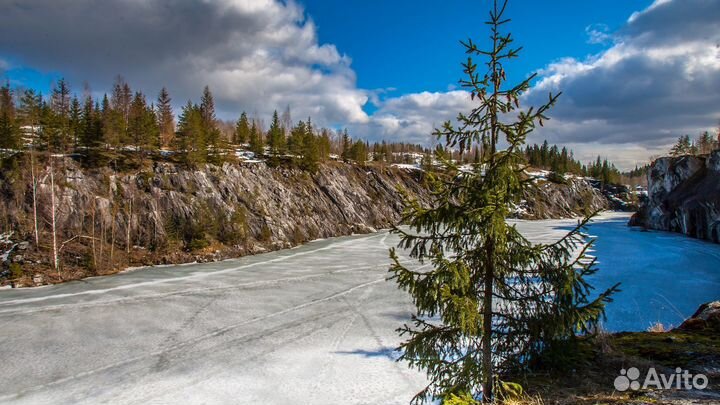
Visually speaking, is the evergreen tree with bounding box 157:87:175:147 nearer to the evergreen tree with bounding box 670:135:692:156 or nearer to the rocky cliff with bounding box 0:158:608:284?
the rocky cliff with bounding box 0:158:608:284

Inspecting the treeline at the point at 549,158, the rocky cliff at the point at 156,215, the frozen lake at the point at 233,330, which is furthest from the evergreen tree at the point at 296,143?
the treeline at the point at 549,158

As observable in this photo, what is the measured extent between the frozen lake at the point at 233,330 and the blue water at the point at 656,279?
12 cm

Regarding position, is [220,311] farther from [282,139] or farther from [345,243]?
[282,139]

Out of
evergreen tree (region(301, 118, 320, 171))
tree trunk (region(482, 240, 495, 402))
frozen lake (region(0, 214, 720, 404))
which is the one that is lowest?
frozen lake (region(0, 214, 720, 404))

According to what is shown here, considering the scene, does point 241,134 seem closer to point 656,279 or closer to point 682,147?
point 656,279

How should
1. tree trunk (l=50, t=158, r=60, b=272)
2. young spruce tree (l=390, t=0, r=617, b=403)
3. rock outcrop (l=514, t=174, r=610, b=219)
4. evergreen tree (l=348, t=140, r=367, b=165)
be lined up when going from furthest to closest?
rock outcrop (l=514, t=174, r=610, b=219) < evergreen tree (l=348, t=140, r=367, b=165) < tree trunk (l=50, t=158, r=60, b=272) < young spruce tree (l=390, t=0, r=617, b=403)

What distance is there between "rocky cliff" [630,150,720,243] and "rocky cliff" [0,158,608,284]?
24.6 meters

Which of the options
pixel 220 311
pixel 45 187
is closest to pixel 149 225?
pixel 45 187

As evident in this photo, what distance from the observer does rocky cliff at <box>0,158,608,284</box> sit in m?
29.5
